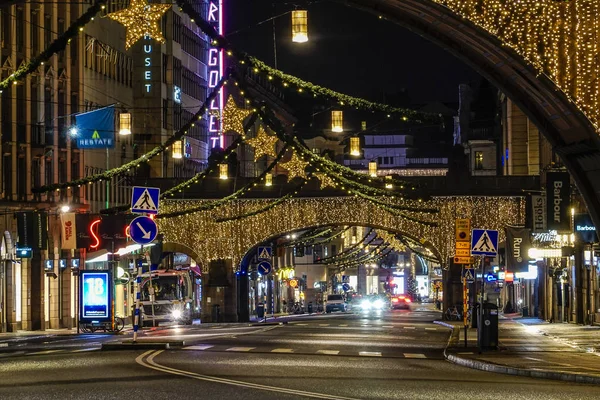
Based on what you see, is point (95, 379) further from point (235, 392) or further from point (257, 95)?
point (257, 95)

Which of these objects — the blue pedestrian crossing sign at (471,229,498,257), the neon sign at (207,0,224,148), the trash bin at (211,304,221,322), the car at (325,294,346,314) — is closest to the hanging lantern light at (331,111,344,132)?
the blue pedestrian crossing sign at (471,229,498,257)

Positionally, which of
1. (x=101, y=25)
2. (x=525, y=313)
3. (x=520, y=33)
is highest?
(x=101, y=25)

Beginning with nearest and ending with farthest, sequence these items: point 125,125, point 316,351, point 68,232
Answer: point 316,351
point 125,125
point 68,232

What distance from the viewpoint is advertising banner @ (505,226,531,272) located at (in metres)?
62.8

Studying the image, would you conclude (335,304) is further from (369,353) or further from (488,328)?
(369,353)

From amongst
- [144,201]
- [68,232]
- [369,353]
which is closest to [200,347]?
[144,201]

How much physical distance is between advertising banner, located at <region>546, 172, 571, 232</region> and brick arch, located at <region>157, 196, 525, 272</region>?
21820 millimetres

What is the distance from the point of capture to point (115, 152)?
76.6 m

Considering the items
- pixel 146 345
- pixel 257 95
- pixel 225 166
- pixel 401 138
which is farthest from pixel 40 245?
pixel 401 138

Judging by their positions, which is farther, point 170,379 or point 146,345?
point 146,345

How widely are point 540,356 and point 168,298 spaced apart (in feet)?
124

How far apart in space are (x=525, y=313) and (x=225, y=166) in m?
24.3

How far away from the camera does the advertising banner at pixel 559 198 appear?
151ft

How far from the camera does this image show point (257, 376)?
76.0 ft
